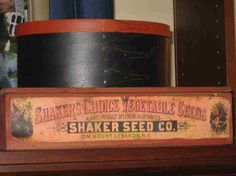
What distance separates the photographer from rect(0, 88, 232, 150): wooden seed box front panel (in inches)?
29.0

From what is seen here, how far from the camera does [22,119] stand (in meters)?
0.74

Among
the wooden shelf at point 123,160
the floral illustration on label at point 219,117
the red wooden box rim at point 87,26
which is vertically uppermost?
the red wooden box rim at point 87,26

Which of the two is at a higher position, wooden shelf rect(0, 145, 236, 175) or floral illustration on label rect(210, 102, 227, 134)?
floral illustration on label rect(210, 102, 227, 134)

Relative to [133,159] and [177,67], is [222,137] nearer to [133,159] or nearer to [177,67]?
[133,159]

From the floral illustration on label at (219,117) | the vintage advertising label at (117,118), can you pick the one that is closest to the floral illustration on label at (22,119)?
the vintage advertising label at (117,118)

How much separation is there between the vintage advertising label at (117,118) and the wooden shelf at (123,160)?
1.0 inches

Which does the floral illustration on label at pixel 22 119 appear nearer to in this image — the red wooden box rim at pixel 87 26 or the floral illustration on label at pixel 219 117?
the red wooden box rim at pixel 87 26

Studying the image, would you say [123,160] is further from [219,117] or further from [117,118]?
[219,117]

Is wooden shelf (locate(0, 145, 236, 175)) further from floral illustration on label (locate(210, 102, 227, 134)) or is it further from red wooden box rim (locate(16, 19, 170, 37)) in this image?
red wooden box rim (locate(16, 19, 170, 37))

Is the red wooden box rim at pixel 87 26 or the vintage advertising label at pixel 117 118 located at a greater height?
the red wooden box rim at pixel 87 26

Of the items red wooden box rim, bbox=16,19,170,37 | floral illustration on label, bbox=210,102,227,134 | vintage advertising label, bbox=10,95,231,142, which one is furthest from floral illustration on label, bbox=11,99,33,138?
floral illustration on label, bbox=210,102,227,134

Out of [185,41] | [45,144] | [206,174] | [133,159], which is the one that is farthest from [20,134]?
[185,41]

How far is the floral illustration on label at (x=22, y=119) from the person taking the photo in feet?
2.40

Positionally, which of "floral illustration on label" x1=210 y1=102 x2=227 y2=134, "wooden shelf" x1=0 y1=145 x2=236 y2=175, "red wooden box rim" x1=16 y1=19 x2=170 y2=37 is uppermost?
"red wooden box rim" x1=16 y1=19 x2=170 y2=37
